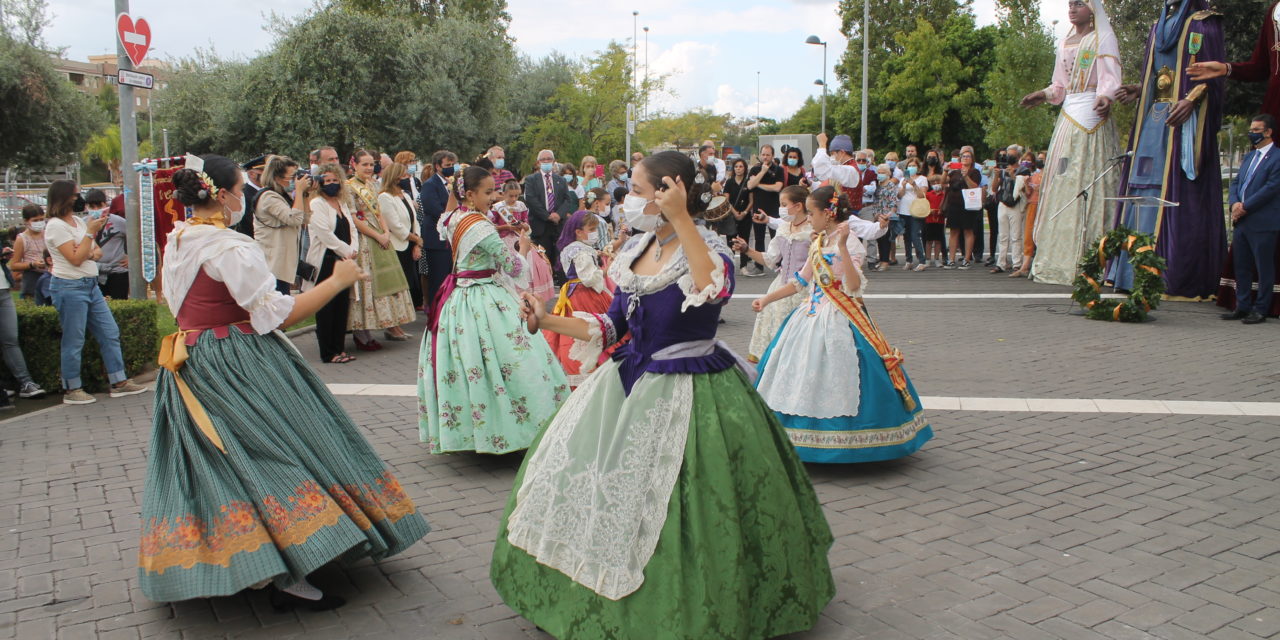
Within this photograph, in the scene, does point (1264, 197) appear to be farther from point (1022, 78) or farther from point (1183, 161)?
point (1022, 78)

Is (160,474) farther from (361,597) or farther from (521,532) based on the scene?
(521,532)

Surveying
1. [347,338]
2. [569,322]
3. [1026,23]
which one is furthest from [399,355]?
[1026,23]

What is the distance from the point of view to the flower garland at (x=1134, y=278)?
34.3 feet

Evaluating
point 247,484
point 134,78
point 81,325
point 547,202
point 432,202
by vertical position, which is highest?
point 134,78

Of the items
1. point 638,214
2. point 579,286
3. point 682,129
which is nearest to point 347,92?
point 579,286

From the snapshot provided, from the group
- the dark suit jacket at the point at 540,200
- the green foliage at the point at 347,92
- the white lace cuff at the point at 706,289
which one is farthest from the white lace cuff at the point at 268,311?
the green foliage at the point at 347,92

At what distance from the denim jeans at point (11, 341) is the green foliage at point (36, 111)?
19.6 meters

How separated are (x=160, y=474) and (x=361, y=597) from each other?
94 centimetres

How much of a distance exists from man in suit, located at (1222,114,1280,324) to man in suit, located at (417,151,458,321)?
28.0 feet

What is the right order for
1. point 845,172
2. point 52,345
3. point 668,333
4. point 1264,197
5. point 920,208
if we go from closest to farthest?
point 668,333, point 52,345, point 1264,197, point 845,172, point 920,208

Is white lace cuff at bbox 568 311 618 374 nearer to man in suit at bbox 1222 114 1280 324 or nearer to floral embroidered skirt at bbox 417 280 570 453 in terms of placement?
floral embroidered skirt at bbox 417 280 570 453

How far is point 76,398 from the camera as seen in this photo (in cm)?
765

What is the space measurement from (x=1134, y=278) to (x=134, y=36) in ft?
35.0

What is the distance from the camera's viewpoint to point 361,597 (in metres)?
3.99
